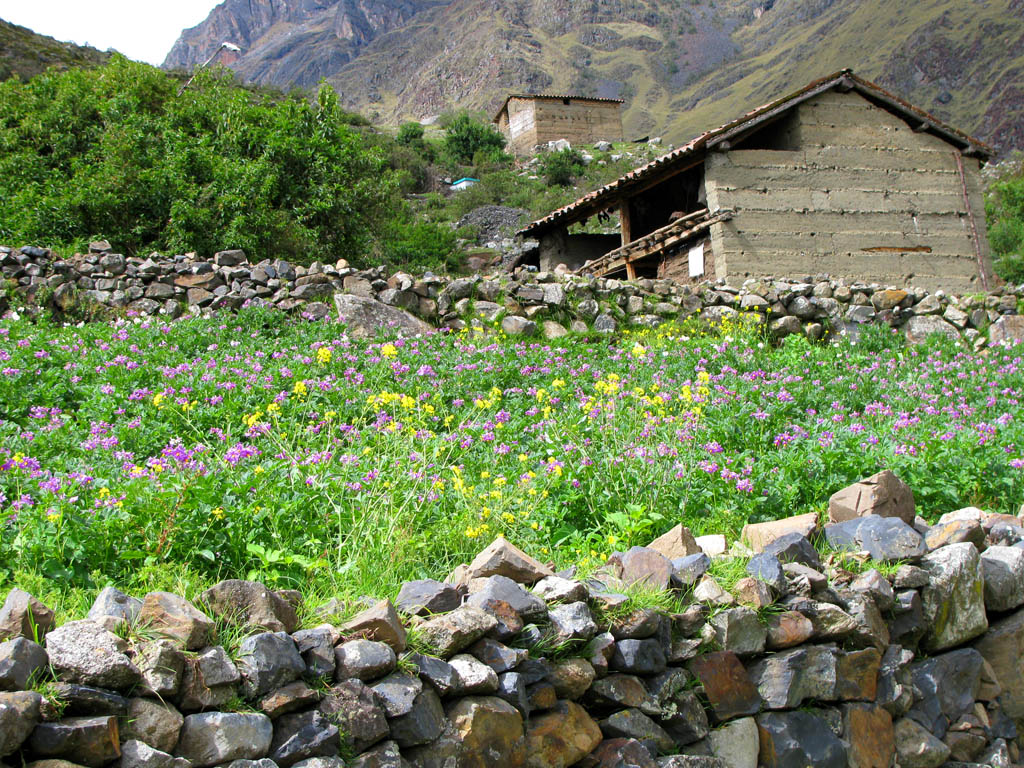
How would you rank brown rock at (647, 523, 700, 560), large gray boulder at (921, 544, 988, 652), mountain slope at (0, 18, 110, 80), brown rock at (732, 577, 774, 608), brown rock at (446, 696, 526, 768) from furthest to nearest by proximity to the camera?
mountain slope at (0, 18, 110, 80)
large gray boulder at (921, 544, 988, 652)
brown rock at (647, 523, 700, 560)
brown rock at (732, 577, 774, 608)
brown rock at (446, 696, 526, 768)

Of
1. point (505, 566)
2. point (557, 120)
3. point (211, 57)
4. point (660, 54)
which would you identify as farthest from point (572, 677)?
point (660, 54)

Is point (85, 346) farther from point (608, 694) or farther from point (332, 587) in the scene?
point (608, 694)

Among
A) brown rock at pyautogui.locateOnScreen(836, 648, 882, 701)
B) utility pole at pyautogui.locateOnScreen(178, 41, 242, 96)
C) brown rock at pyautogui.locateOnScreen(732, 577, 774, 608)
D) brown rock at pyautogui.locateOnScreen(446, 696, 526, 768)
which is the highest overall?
utility pole at pyautogui.locateOnScreen(178, 41, 242, 96)

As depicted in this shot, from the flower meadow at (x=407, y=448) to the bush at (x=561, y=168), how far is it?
36.1m

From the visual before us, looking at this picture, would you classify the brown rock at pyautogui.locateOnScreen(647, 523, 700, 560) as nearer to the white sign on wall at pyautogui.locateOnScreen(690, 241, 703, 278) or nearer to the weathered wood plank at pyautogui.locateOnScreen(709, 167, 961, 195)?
the white sign on wall at pyautogui.locateOnScreen(690, 241, 703, 278)

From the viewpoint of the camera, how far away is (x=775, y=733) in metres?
3.37

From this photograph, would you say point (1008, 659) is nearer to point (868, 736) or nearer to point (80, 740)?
point (868, 736)

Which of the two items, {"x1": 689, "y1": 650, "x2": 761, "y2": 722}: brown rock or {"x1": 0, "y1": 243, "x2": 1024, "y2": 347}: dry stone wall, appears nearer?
{"x1": 689, "y1": 650, "x2": 761, "y2": 722}: brown rock

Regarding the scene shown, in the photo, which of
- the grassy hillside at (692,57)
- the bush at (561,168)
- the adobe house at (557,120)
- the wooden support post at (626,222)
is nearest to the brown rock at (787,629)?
the wooden support post at (626,222)

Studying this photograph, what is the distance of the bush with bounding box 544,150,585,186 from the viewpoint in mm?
43938

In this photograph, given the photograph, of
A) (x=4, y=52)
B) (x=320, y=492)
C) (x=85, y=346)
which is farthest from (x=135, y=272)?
(x=4, y=52)

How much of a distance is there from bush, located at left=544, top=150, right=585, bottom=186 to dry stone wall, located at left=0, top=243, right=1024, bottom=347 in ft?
106

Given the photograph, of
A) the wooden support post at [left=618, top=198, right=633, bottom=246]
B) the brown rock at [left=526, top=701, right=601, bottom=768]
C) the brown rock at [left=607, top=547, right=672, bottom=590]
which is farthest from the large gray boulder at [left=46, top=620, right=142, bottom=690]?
the wooden support post at [left=618, top=198, right=633, bottom=246]

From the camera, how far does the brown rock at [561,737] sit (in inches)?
110
